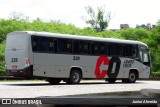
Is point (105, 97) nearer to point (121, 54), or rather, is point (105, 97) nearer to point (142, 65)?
point (121, 54)

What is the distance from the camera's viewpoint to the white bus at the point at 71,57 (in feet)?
71.7

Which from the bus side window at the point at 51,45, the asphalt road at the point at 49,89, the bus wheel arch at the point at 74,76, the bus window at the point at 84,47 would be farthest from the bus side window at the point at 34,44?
the bus window at the point at 84,47

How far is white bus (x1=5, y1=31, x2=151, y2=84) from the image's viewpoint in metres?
21.9

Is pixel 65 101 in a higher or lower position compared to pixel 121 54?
higher

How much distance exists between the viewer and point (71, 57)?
2369cm

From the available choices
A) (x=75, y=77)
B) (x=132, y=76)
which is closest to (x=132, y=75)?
(x=132, y=76)

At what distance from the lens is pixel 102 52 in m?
25.5

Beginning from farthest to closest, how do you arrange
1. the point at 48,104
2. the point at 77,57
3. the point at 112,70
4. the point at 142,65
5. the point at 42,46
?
1. the point at 142,65
2. the point at 112,70
3. the point at 77,57
4. the point at 42,46
5. the point at 48,104

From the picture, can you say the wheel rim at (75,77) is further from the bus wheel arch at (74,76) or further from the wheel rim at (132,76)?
the wheel rim at (132,76)

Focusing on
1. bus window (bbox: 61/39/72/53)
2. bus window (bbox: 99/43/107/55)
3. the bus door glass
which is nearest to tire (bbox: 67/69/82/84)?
bus window (bbox: 61/39/72/53)

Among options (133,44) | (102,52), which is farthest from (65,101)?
(133,44)

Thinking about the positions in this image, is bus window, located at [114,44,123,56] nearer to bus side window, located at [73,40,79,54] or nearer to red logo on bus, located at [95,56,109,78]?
red logo on bus, located at [95,56,109,78]

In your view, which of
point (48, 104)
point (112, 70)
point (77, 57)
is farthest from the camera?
point (112, 70)

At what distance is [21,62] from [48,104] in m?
18.9
